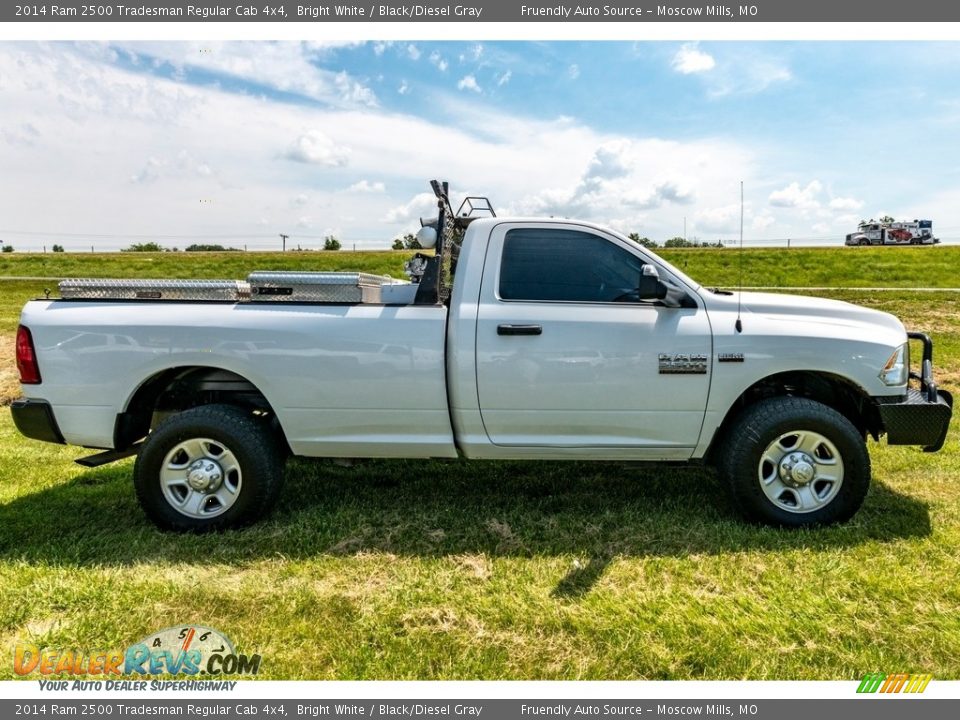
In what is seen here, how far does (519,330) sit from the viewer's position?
12.1 ft

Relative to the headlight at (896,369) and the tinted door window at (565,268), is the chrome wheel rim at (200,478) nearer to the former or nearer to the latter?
the tinted door window at (565,268)

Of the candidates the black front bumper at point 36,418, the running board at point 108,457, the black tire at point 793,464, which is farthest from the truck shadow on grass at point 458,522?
the black front bumper at point 36,418

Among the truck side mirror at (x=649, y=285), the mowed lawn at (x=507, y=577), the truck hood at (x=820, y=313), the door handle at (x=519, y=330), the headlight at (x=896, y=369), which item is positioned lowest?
the mowed lawn at (x=507, y=577)

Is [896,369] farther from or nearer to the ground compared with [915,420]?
farther from the ground

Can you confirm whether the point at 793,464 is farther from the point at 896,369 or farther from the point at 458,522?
the point at 458,522

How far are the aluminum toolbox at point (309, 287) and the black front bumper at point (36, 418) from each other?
140 cm

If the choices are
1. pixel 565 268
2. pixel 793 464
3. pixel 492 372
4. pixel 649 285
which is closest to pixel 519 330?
pixel 492 372

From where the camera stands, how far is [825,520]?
3807 millimetres

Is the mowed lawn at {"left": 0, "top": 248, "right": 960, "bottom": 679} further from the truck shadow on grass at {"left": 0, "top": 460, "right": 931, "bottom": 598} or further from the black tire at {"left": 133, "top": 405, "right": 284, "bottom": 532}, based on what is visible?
the black tire at {"left": 133, "top": 405, "right": 284, "bottom": 532}

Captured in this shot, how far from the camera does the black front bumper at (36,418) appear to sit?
3812 mm

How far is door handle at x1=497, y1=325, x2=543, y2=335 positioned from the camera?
370cm

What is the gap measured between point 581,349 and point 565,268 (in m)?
0.53
